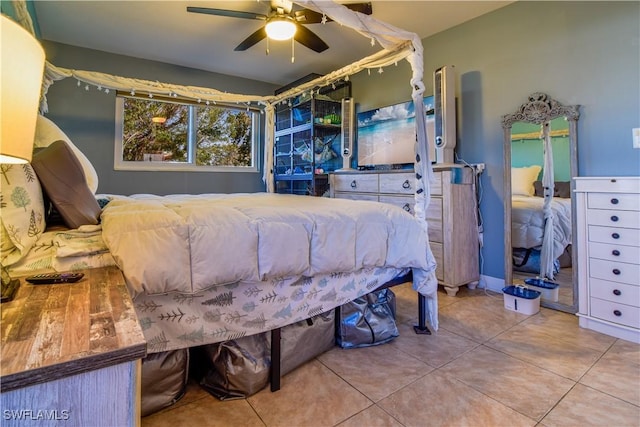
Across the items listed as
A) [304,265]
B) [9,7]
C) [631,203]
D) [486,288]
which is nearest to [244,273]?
[304,265]

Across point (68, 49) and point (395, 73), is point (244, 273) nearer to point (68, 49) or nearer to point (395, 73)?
point (395, 73)

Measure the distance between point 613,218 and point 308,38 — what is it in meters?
2.61

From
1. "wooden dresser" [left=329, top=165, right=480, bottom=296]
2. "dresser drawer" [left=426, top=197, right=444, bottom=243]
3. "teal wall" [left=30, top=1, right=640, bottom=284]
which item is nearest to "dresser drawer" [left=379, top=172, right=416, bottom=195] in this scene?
"wooden dresser" [left=329, top=165, right=480, bottom=296]

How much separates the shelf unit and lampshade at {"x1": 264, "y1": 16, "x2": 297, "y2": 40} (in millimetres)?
1577

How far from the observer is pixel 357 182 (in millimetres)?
3596

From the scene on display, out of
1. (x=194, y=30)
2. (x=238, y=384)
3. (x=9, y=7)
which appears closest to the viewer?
(x=238, y=384)

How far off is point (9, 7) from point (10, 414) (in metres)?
2.10

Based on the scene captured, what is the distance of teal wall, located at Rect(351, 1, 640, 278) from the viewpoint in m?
2.29

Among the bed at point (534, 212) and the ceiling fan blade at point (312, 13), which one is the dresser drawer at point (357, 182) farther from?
the ceiling fan blade at point (312, 13)

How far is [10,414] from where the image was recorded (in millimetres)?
490

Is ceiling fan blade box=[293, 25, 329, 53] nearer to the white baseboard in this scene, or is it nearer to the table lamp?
the table lamp

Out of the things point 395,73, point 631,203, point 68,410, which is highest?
point 395,73

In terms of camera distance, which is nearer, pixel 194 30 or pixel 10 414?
pixel 10 414

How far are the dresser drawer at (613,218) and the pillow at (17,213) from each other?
9.96 ft
